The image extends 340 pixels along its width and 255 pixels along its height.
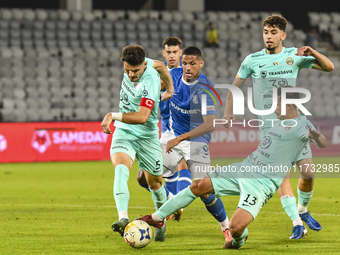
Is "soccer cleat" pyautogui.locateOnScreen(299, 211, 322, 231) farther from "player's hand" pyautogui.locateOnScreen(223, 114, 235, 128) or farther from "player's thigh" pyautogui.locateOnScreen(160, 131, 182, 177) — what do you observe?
"player's thigh" pyautogui.locateOnScreen(160, 131, 182, 177)

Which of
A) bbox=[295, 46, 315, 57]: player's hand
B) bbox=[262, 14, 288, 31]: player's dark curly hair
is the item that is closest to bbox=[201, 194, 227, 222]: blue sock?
bbox=[295, 46, 315, 57]: player's hand

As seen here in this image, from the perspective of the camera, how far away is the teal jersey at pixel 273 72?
5.70 meters

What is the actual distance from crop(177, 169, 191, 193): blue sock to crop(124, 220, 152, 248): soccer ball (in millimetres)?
1611

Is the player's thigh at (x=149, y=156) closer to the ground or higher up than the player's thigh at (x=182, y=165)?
higher up

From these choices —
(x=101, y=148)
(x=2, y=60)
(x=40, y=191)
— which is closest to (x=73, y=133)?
(x=101, y=148)

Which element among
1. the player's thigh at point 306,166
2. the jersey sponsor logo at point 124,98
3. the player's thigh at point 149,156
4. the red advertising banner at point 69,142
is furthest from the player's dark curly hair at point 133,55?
the red advertising banner at point 69,142

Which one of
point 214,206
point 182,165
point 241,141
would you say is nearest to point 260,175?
point 214,206

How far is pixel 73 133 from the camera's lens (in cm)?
1541

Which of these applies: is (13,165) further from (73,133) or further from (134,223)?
(134,223)

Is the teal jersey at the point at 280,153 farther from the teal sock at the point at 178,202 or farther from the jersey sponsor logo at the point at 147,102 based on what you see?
the jersey sponsor logo at the point at 147,102

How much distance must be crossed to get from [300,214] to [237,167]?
4.73 feet

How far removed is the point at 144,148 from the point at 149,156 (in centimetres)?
10

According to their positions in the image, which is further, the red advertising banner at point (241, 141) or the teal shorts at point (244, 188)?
the red advertising banner at point (241, 141)

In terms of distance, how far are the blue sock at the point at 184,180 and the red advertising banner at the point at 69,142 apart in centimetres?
908
